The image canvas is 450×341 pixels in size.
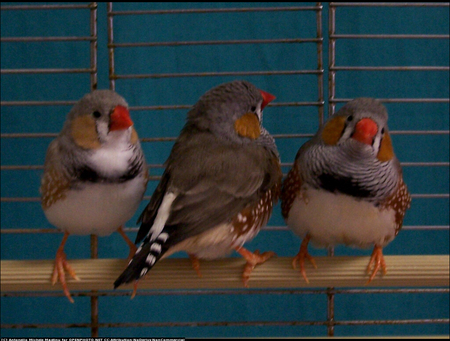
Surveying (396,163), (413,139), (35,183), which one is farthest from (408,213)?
(35,183)

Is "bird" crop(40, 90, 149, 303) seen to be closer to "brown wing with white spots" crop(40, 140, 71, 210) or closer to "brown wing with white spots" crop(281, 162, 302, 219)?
"brown wing with white spots" crop(40, 140, 71, 210)

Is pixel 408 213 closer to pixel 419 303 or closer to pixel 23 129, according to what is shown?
pixel 419 303

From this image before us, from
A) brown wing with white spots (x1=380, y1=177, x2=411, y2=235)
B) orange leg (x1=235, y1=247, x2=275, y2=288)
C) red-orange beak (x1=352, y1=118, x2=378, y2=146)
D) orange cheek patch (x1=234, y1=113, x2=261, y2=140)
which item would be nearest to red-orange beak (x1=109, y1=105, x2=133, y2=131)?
orange cheek patch (x1=234, y1=113, x2=261, y2=140)

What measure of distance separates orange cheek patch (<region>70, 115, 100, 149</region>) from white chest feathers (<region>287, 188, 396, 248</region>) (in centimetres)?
51

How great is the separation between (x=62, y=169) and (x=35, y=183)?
67 centimetres

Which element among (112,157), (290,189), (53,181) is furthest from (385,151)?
(53,181)

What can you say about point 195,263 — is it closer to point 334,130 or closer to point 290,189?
point 290,189

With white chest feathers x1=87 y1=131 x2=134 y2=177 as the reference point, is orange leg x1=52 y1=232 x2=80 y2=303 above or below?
below

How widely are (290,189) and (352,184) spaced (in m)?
0.17

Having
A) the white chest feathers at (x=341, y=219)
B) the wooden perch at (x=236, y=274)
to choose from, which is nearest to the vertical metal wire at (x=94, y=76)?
the wooden perch at (x=236, y=274)

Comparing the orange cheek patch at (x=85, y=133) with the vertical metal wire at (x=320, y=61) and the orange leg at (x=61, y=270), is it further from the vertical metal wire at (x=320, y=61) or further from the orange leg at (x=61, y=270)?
the vertical metal wire at (x=320, y=61)

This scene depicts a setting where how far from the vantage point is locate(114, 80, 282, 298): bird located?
105cm

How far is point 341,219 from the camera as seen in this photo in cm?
115

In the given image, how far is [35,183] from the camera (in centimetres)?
175
